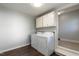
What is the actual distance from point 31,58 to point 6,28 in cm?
265

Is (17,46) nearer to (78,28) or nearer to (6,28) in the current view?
(6,28)

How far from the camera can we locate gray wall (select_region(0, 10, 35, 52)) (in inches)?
102

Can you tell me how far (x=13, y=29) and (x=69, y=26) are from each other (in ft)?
12.0

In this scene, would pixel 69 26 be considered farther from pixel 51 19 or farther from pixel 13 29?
pixel 13 29

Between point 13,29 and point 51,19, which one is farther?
point 13,29

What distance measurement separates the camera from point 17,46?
3.11m

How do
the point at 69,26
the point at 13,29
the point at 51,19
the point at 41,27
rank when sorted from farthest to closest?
the point at 69,26 → the point at 41,27 → the point at 13,29 → the point at 51,19

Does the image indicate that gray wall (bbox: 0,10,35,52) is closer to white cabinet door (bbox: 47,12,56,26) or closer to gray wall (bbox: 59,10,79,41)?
white cabinet door (bbox: 47,12,56,26)

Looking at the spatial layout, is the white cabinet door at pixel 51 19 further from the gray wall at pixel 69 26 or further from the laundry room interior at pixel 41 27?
the gray wall at pixel 69 26

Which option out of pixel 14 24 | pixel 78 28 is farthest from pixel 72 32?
pixel 14 24

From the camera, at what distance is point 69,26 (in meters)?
3.89

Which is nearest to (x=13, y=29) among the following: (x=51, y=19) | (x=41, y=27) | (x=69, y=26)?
(x=41, y=27)

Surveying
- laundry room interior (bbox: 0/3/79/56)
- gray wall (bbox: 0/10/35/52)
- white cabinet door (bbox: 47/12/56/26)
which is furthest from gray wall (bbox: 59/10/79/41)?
gray wall (bbox: 0/10/35/52)

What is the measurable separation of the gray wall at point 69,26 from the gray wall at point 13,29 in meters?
2.38
